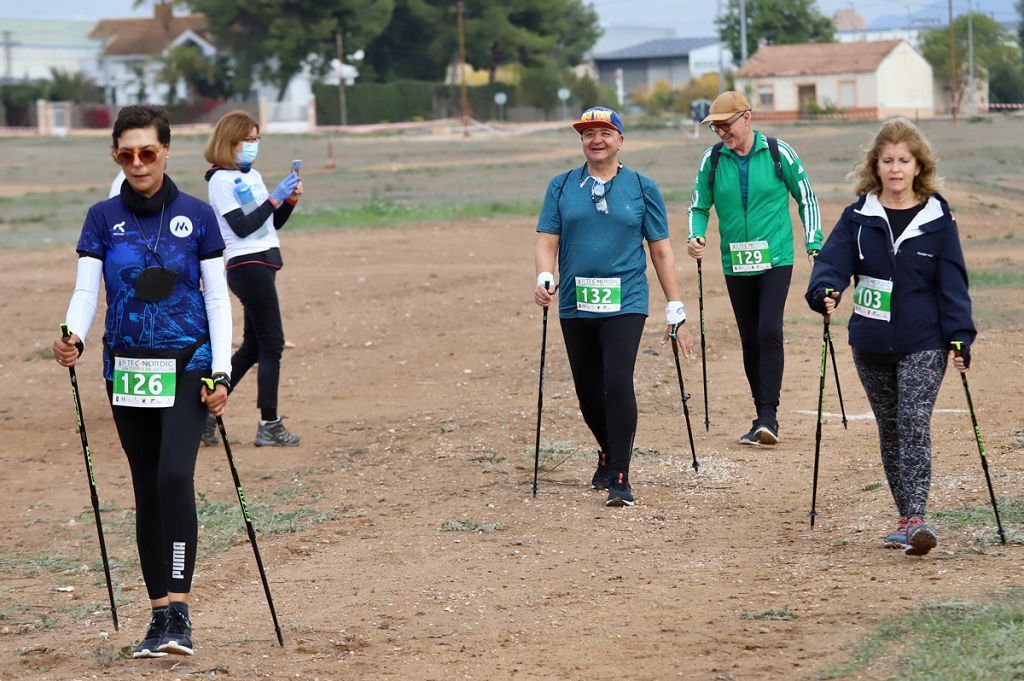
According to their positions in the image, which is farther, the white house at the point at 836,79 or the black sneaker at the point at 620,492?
the white house at the point at 836,79

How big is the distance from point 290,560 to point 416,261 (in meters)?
12.8

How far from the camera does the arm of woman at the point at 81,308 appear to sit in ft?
19.7

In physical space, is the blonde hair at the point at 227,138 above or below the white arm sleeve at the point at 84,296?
above

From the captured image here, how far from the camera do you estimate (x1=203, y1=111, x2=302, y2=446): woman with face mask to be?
981 centimetres

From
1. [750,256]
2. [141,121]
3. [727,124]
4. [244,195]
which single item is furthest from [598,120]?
[141,121]

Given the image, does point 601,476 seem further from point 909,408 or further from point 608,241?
point 909,408

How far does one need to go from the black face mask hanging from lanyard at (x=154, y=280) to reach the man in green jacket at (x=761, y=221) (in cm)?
→ 465

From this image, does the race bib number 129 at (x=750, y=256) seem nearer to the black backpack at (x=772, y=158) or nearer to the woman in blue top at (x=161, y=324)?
the black backpack at (x=772, y=158)

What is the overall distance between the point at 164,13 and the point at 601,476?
9806 cm

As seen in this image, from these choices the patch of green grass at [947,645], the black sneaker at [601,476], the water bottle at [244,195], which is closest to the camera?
the patch of green grass at [947,645]

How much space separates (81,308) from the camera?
20.0ft

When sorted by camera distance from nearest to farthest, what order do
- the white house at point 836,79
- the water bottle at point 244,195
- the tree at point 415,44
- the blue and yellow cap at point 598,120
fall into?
the blue and yellow cap at point 598,120
the water bottle at point 244,195
the white house at point 836,79
the tree at point 415,44

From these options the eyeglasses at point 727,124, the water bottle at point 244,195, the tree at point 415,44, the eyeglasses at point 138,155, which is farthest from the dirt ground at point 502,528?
the tree at point 415,44

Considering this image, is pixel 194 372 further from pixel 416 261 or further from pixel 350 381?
pixel 416 261
